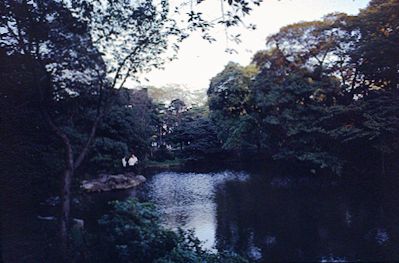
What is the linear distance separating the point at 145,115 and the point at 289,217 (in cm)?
2022

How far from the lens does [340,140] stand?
58.8ft

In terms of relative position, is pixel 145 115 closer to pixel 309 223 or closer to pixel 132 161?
pixel 132 161

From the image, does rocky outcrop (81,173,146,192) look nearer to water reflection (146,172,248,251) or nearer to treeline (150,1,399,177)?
water reflection (146,172,248,251)

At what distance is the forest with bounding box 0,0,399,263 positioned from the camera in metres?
7.21

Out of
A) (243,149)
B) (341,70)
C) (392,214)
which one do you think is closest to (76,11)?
(392,214)

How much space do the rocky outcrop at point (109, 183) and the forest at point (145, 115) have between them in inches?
29.2

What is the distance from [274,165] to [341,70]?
366 inches

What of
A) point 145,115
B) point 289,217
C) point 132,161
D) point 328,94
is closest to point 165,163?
point 145,115

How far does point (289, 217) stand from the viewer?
12727mm

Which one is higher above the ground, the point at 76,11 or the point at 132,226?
the point at 76,11

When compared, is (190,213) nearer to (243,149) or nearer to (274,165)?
(274,165)

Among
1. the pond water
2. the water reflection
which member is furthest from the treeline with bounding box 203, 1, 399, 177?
the water reflection

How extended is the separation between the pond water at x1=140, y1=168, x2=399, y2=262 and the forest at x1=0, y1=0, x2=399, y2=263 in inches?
76.1

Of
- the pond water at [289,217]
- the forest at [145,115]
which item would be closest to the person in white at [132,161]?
the forest at [145,115]
